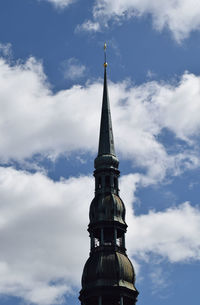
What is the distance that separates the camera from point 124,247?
10588 centimetres

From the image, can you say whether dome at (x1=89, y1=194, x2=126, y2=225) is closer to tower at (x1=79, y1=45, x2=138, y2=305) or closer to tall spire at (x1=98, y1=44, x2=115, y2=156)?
tower at (x1=79, y1=45, x2=138, y2=305)

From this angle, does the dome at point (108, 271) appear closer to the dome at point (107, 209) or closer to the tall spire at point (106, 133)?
the dome at point (107, 209)

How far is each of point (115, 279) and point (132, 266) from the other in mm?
4259

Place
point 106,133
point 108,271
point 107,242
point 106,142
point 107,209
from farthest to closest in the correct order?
1. point 106,133
2. point 106,142
3. point 107,209
4. point 107,242
5. point 108,271

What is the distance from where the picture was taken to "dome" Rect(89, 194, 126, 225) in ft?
350

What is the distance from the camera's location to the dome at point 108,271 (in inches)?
3986

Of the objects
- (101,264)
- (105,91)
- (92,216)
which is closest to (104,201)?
(92,216)

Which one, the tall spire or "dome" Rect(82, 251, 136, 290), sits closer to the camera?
"dome" Rect(82, 251, 136, 290)

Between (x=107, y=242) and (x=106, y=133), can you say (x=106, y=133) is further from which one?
(x=107, y=242)

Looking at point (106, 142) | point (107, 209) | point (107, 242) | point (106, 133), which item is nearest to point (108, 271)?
point (107, 242)

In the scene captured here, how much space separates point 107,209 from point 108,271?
364 inches

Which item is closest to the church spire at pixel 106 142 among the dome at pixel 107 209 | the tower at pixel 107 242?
the tower at pixel 107 242

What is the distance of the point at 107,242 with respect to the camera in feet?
347

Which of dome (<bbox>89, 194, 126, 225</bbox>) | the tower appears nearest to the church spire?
the tower
